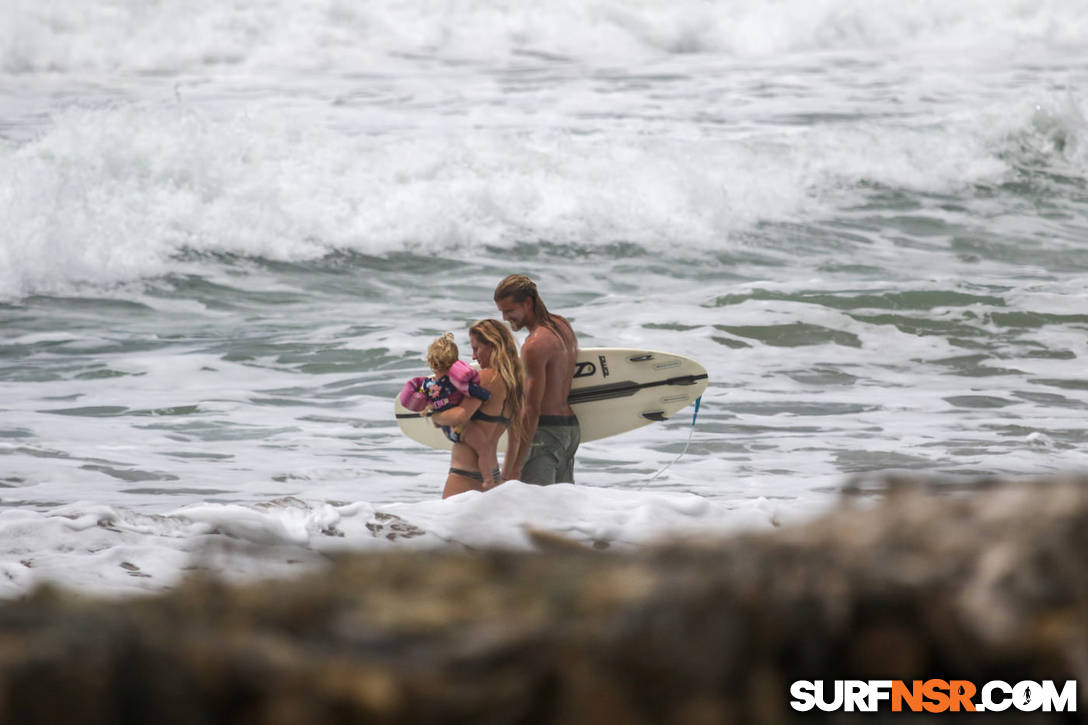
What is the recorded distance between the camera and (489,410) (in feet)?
21.6

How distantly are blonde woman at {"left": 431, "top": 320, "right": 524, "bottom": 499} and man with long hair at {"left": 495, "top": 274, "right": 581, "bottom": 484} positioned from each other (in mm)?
67

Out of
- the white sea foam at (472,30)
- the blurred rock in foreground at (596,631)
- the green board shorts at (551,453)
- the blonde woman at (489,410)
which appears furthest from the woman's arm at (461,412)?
the white sea foam at (472,30)

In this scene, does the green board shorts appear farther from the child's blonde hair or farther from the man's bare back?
the child's blonde hair

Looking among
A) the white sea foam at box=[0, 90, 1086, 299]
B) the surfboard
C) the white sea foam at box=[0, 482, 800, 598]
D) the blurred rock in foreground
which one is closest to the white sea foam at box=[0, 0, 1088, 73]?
the white sea foam at box=[0, 90, 1086, 299]

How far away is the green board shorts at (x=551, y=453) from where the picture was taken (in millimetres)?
6640

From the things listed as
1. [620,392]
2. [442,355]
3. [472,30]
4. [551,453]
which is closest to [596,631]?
[442,355]

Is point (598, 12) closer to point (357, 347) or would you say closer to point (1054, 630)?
point (357, 347)

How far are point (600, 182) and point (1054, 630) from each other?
18409mm

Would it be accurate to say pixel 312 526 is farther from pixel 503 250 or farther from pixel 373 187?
pixel 373 187

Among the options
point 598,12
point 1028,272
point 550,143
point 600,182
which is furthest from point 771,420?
point 598,12

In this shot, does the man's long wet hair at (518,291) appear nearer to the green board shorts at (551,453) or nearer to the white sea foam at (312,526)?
the green board shorts at (551,453)

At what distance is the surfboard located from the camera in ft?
24.5

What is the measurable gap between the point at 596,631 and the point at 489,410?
18.6 ft

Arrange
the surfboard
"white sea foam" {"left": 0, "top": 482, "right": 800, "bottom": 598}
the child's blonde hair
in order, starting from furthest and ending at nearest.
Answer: the surfboard < the child's blonde hair < "white sea foam" {"left": 0, "top": 482, "right": 800, "bottom": 598}
